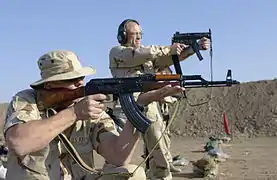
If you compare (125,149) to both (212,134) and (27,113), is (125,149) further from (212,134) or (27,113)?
(212,134)

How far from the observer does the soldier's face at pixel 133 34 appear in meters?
5.91

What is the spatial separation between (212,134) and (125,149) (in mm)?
17114

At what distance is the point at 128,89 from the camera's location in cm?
385

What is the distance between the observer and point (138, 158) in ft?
38.5

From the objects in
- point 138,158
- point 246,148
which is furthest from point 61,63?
point 246,148

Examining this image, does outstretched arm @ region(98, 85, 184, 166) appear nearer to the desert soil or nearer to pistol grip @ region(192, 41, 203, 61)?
pistol grip @ region(192, 41, 203, 61)

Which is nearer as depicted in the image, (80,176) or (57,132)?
(57,132)

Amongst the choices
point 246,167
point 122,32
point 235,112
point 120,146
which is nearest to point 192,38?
point 122,32

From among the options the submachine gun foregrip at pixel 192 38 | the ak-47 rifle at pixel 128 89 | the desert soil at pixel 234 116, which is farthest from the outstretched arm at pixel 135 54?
the desert soil at pixel 234 116

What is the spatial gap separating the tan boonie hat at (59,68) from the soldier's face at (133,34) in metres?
2.41

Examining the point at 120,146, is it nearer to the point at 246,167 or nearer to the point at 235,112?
the point at 246,167

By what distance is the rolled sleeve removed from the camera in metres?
3.34

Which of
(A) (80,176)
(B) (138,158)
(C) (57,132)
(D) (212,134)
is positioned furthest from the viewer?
(D) (212,134)

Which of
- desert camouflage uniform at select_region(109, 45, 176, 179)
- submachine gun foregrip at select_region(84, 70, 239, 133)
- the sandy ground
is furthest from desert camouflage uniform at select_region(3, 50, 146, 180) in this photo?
the sandy ground
